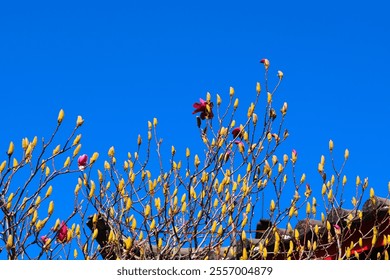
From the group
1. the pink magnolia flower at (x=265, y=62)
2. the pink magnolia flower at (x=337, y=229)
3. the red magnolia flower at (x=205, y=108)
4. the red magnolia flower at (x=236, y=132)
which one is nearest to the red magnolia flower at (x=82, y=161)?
the red magnolia flower at (x=205, y=108)

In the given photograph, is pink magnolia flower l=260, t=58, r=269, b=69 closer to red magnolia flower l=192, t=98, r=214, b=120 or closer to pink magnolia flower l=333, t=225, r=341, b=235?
red magnolia flower l=192, t=98, r=214, b=120

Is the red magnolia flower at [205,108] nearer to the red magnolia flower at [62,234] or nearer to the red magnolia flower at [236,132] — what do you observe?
the red magnolia flower at [236,132]

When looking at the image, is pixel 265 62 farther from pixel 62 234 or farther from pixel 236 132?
pixel 62 234

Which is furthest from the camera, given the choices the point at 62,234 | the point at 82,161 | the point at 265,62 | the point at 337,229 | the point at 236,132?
the point at 265,62

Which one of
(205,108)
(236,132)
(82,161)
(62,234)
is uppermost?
(205,108)

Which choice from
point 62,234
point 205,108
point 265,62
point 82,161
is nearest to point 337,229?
point 205,108

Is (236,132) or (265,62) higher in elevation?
(265,62)
